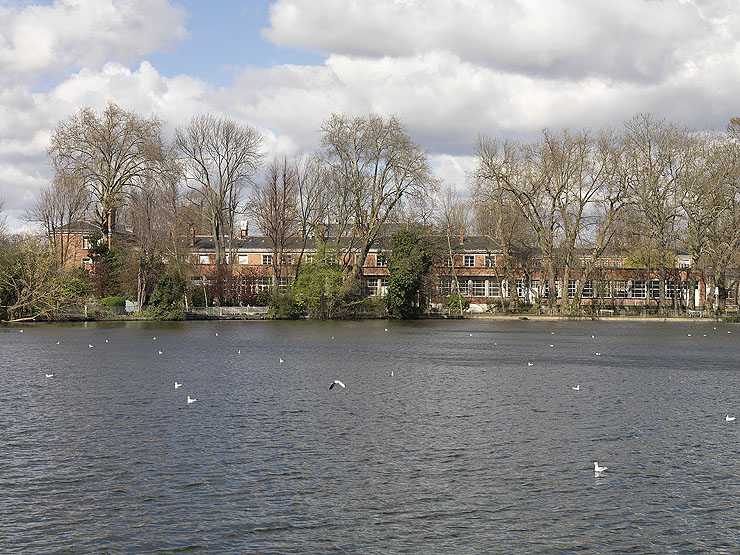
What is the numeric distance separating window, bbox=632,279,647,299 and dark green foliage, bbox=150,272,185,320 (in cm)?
5953

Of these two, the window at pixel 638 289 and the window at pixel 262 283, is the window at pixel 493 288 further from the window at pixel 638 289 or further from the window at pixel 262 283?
the window at pixel 262 283

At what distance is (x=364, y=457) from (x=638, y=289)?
3686 inches

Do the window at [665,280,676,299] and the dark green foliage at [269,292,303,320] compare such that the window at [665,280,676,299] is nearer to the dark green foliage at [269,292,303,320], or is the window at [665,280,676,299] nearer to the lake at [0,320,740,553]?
the dark green foliage at [269,292,303,320]

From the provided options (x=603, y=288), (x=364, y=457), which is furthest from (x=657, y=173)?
(x=364, y=457)

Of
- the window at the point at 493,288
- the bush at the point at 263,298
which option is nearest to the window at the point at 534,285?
the window at the point at 493,288

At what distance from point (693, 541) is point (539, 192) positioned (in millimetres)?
72005

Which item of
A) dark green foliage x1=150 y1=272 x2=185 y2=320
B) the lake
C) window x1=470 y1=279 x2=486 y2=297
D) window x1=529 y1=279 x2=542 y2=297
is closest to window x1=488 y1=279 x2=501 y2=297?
window x1=470 y1=279 x2=486 y2=297

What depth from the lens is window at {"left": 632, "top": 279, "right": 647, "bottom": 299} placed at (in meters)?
104

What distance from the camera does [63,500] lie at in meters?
14.5

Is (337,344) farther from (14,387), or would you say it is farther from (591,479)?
(591,479)

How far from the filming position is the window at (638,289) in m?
104

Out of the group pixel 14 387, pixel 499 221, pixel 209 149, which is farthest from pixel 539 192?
pixel 14 387

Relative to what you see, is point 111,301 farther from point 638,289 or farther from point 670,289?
point 670,289

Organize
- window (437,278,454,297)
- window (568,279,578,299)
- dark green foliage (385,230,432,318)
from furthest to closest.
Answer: window (568,279,578,299)
window (437,278,454,297)
dark green foliage (385,230,432,318)
